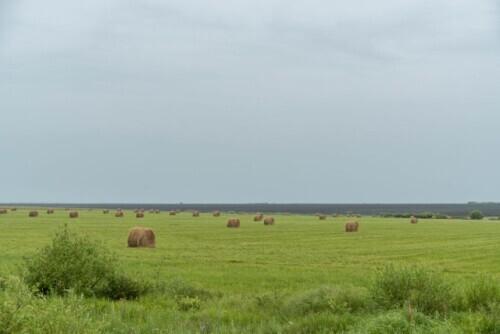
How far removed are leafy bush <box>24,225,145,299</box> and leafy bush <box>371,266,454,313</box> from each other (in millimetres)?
6502

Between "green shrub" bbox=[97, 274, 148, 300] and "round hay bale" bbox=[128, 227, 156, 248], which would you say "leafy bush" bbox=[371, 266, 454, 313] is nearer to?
"green shrub" bbox=[97, 274, 148, 300]

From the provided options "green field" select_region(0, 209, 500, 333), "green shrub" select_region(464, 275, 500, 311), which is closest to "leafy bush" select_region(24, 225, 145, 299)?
"green field" select_region(0, 209, 500, 333)

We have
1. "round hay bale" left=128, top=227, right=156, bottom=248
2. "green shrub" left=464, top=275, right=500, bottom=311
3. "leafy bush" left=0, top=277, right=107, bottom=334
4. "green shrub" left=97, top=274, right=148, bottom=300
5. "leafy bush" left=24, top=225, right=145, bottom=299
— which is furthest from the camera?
"round hay bale" left=128, top=227, right=156, bottom=248

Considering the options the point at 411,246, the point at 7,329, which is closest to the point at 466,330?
the point at 7,329

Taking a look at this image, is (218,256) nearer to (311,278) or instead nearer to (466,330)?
(311,278)

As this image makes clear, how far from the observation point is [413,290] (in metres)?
13.8

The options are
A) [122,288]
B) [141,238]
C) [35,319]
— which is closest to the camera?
[35,319]

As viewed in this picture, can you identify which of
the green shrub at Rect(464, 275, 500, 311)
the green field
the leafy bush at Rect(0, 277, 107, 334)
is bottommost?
the green field

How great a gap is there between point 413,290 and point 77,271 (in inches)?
337

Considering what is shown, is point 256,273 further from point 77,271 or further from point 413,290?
point 413,290

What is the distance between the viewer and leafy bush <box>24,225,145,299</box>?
15188 mm

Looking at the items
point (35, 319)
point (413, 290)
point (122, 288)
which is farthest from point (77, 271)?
point (413, 290)

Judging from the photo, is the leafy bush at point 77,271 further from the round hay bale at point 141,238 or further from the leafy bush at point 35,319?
the round hay bale at point 141,238

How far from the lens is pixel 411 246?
3186 cm
